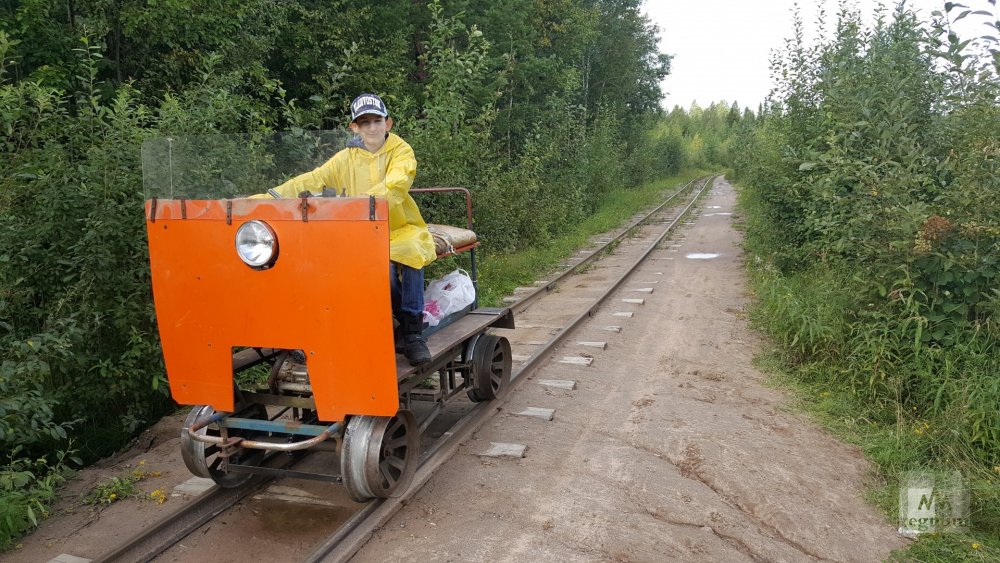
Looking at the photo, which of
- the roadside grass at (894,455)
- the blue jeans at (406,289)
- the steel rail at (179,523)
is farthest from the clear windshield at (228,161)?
the roadside grass at (894,455)

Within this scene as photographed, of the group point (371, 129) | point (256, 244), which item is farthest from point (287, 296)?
point (371, 129)

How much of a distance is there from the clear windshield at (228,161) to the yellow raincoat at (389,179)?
0.33ft

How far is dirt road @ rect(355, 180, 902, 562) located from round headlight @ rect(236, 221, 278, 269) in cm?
165

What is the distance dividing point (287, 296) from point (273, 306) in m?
0.11

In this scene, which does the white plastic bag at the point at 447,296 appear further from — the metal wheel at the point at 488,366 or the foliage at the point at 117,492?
the foliage at the point at 117,492

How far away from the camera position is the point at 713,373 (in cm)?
699

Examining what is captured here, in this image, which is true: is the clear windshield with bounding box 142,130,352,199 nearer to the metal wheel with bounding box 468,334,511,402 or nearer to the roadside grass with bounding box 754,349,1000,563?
the metal wheel with bounding box 468,334,511,402

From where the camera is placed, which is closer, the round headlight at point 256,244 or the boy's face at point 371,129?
the round headlight at point 256,244

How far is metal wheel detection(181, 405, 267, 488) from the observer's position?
13.3 ft

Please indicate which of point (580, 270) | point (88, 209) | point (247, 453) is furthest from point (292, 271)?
point (580, 270)

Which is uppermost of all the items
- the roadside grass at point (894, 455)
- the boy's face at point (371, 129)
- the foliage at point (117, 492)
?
the boy's face at point (371, 129)

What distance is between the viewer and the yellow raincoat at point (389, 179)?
4.17 metres

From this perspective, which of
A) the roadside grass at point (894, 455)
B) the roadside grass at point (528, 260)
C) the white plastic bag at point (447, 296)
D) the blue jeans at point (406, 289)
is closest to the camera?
the roadside grass at point (894, 455)

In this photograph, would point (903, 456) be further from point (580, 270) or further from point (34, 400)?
point (580, 270)
